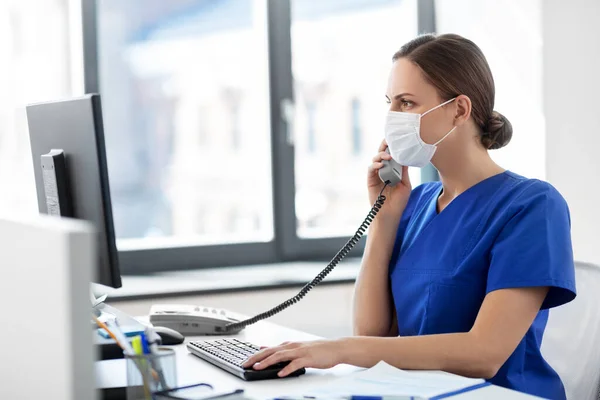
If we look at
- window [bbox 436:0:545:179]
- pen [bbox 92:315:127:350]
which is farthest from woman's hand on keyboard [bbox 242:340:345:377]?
window [bbox 436:0:545:179]

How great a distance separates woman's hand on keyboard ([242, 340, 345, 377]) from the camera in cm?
131

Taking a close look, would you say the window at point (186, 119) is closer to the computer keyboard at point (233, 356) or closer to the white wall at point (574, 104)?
the white wall at point (574, 104)

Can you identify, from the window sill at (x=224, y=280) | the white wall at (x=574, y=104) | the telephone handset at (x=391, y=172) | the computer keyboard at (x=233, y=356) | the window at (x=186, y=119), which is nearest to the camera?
the computer keyboard at (x=233, y=356)

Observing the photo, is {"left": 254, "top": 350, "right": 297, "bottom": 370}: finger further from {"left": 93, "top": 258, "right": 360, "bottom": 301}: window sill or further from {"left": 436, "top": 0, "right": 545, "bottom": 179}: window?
{"left": 436, "top": 0, "right": 545, "bottom": 179}: window

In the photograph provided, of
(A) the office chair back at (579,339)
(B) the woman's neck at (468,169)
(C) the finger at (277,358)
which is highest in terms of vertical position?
(B) the woman's neck at (468,169)

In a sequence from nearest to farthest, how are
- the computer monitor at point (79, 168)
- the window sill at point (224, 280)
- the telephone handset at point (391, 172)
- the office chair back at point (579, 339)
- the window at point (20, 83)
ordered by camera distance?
the computer monitor at point (79, 168), the office chair back at point (579, 339), the telephone handset at point (391, 172), the window sill at point (224, 280), the window at point (20, 83)

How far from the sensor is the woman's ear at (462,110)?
5.37 ft

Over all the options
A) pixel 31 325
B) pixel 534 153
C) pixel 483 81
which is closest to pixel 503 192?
pixel 483 81

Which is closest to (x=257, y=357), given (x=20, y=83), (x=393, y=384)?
(x=393, y=384)

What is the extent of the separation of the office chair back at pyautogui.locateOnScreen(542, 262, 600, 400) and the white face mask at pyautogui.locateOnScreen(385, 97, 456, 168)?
0.41 metres

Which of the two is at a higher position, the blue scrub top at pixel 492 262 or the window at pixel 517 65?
the window at pixel 517 65

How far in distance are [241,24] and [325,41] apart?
1.15 feet

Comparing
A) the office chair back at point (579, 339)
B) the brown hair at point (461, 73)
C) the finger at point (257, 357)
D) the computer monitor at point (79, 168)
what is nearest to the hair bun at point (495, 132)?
the brown hair at point (461, 73)

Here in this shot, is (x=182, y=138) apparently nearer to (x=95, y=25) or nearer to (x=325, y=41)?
(x=95, y=25)
